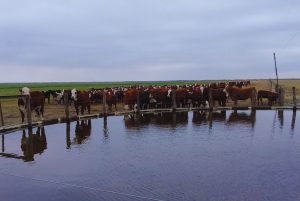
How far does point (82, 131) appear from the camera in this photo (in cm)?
1727

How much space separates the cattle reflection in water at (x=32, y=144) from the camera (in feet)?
40.7

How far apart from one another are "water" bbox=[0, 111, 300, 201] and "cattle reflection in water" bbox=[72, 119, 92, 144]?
4 centimetres

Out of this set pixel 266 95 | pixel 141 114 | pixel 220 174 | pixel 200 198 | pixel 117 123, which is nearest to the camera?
pixel 200 198

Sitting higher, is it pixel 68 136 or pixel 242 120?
pixel 242 120

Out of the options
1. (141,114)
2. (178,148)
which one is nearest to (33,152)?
(178,148)

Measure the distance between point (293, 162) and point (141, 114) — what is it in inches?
588

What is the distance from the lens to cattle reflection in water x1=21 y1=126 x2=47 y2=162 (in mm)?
12406

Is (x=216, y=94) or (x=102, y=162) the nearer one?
(x=102, y=162)

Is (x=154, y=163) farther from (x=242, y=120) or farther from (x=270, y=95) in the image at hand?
(x=270, y=95)

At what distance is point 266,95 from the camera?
30.8 metres

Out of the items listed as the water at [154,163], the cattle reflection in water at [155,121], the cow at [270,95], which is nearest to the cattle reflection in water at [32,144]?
the water at [154,163]

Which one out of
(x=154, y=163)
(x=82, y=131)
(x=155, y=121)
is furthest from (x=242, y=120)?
(x=154, y=163)

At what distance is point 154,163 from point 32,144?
16.9ft

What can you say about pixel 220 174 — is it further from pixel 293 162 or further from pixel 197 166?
pixel 293 162
